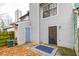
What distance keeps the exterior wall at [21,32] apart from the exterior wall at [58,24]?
9cm

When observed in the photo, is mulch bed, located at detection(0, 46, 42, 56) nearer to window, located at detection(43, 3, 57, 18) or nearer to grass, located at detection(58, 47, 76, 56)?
grass, located at detection(58, 47, 76, 56)

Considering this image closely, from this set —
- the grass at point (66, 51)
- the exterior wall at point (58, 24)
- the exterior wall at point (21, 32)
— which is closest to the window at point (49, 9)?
the exterior wall at point (58, 24)

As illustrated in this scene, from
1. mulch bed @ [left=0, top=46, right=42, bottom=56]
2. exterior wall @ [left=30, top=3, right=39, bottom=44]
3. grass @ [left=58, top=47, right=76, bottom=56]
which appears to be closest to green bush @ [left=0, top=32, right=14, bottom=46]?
mulch bed @ [left=0, top=46, right=42, bottom=56]

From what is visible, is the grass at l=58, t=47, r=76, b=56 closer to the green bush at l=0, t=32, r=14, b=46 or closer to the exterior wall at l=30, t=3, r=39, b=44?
the exterior wall at l=30, t=3, r=39, b=44

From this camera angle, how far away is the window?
2.00m

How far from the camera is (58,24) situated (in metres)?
2.00

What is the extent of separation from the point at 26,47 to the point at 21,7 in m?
0.52

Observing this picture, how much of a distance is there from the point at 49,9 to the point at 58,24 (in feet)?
0.73

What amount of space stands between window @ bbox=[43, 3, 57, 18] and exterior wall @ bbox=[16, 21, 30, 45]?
256mm

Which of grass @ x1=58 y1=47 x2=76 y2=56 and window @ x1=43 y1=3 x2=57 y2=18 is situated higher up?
window @ x1=43 y1=3 x2=57 y2=18

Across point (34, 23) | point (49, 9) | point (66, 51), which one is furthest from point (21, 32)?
point (66, 51)

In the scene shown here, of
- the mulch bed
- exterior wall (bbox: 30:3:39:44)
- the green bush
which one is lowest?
the mulch bed

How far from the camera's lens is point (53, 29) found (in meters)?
2.01

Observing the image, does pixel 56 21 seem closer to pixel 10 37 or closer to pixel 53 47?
pixel 53 47
